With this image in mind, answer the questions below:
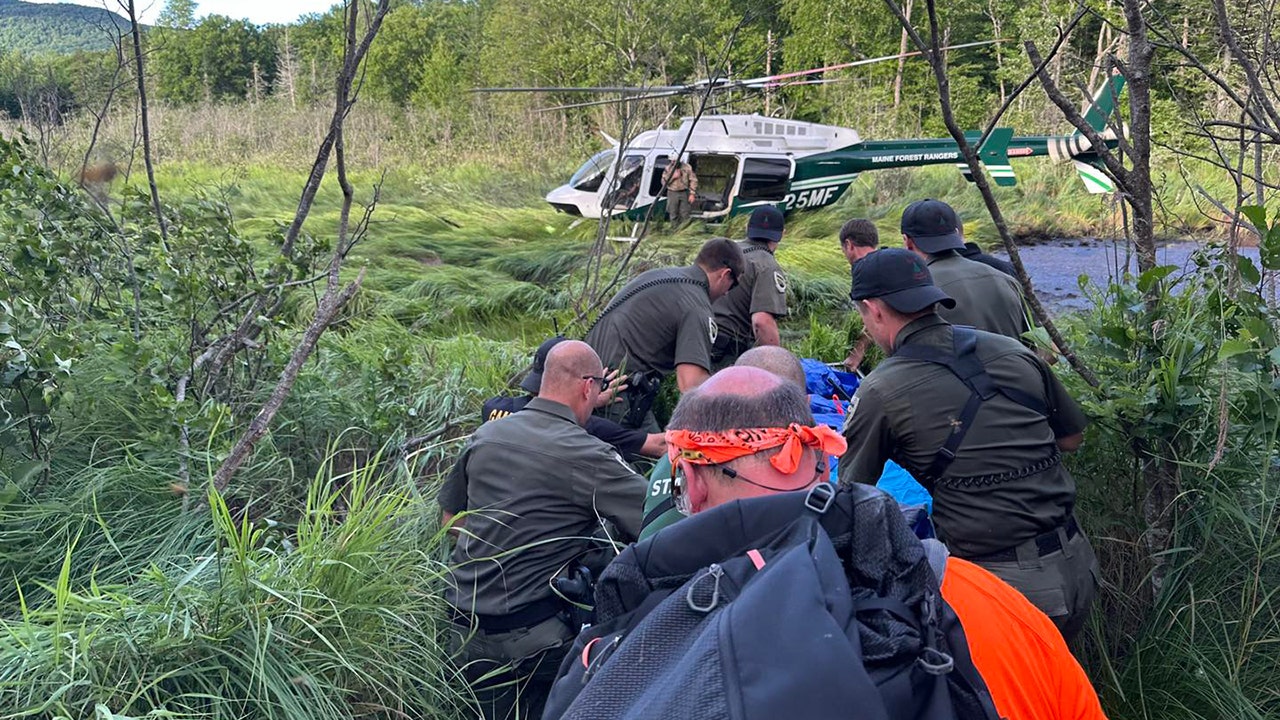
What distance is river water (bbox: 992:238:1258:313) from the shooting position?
10141 mm

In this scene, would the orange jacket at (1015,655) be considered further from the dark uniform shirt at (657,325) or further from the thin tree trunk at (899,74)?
the thin tree trunk at (899,74)

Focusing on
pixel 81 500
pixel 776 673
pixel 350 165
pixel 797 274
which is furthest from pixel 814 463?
pixel 350 165

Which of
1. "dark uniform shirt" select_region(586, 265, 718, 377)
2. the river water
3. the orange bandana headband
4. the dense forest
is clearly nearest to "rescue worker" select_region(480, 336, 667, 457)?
"dark uniform shirt" select_region(586, 265, 718, 377)

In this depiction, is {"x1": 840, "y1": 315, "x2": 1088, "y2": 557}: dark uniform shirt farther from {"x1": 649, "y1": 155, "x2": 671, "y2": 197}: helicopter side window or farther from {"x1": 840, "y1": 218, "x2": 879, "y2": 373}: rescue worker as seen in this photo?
{"x1": 649, "y1": 155, "x2": 671, "y2": 197}: helicopter side window

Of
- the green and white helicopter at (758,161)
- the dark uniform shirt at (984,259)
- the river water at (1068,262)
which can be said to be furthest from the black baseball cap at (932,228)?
the green and white helicopter at (758,161)

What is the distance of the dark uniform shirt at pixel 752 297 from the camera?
228 inches

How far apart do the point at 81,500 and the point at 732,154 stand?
1048 cm

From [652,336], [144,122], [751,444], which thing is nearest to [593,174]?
[652,336]

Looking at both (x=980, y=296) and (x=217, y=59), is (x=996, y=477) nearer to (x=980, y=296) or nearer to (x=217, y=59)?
(x=980, y=296)

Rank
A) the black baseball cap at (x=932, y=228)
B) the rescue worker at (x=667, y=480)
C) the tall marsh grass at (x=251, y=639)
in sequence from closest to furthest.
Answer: the rescue worker at (x=667, y=480), the tall marsh grass at (x=251, y=639), the black baseball cap at (x=932, y=228)

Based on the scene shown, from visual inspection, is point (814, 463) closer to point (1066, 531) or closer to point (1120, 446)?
point (1066, 531)

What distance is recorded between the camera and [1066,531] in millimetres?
2824

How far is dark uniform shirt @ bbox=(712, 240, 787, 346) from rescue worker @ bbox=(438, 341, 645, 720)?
2.70 m

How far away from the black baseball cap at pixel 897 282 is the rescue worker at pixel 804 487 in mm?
1207
